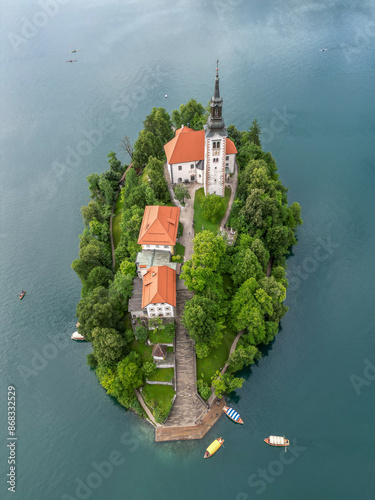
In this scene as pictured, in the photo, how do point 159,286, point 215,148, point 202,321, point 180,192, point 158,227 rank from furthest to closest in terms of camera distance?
point 180,192
point 215,148
point 158,227
point 159,286
point 202,321

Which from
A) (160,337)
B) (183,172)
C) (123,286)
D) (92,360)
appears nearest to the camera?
(160,337)

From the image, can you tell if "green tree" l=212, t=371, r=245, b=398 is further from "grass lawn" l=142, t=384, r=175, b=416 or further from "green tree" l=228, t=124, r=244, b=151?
"green tree" l=228, t=124, r=244, b=151

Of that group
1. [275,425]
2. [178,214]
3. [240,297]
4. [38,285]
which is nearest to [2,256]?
[38,285]

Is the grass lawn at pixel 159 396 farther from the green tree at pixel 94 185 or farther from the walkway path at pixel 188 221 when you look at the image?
the green tree at pixel 94 185

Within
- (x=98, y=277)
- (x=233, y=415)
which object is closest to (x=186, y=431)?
(x=233, y=415)

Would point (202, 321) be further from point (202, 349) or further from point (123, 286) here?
point (123, 286)

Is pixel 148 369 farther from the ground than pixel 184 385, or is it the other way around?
pixel 148 369

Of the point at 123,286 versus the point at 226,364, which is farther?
the point at 123,286

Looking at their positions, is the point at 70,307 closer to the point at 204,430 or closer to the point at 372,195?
the point at 204,430
